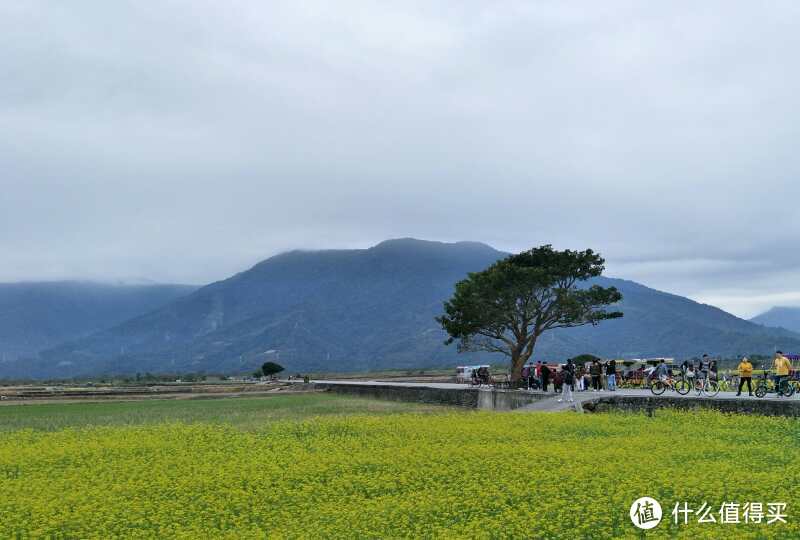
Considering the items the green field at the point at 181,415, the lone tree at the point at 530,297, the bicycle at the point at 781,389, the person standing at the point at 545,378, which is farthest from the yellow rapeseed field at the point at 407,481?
the lone tree at the point at 530,297

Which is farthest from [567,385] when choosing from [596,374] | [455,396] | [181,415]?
[181,415]

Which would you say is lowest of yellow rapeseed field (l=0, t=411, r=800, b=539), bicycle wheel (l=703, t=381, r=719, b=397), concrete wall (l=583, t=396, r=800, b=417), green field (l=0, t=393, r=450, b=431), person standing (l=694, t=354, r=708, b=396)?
green field (l=0, t=393, r=450, b=431)

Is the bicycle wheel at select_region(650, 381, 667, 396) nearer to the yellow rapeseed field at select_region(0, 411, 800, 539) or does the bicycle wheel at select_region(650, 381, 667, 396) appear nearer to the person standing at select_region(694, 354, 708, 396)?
the person standing at select_region(694, 354, 708, 396)

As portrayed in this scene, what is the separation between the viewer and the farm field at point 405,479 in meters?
14.6

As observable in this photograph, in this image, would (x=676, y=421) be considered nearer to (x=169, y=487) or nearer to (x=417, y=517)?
(x=417, y=517)

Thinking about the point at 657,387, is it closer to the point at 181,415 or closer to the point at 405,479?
the point at 405,479

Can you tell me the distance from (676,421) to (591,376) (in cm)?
1642

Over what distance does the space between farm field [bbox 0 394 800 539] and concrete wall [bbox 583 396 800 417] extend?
55.4 inches

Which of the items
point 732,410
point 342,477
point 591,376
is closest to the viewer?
point 342,477

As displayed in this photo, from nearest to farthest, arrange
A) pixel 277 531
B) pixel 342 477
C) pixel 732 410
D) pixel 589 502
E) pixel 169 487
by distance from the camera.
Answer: pixel 277 531 < pixel 589 502 < pixel 169 487 < pixel 342 477 < pixel 732 410

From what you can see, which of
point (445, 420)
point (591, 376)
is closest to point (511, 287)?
point (591, 376)

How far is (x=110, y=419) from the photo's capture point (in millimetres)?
41344

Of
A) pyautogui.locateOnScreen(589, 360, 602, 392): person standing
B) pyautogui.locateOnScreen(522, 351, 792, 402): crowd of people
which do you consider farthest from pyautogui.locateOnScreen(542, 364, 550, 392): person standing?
pyautogui.locateOnScreen(589, 360, 602, 392): person standing

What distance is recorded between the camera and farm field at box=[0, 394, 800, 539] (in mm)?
14633
